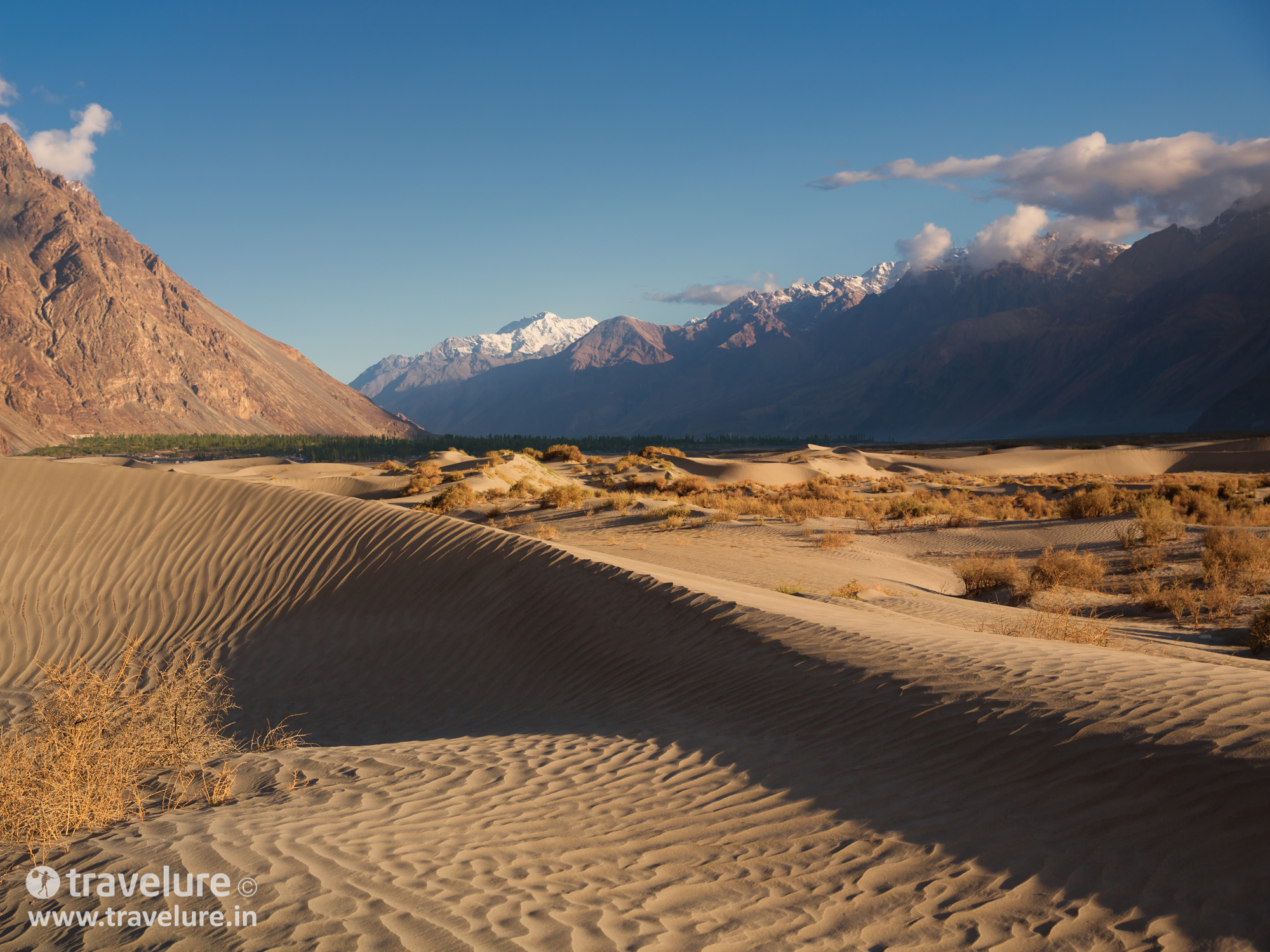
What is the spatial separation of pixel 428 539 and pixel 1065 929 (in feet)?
29.8

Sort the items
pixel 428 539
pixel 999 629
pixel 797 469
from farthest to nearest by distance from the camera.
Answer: pixel 797 469, pixel 428 539, pixel 999 629

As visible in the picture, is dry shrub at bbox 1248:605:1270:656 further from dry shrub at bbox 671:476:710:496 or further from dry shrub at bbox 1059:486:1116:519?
dry shrub at bbox 671:476:710:496

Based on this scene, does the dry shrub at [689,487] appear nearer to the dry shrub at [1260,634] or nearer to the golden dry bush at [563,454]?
the golden dry bush at [563,454]

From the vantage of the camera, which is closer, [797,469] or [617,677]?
[617,677]

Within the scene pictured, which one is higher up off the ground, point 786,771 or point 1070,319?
point 1070,319

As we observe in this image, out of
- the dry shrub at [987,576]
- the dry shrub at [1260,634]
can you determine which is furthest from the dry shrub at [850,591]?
the dry shrub at [1260,634]

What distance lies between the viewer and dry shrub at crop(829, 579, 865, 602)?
1052 cm

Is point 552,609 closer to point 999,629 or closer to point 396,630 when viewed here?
point 396,630

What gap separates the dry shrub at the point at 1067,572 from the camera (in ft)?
38.7

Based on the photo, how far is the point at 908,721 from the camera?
16.0 feet

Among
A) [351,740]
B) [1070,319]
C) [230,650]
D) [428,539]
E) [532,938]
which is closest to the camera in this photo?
[532,938]

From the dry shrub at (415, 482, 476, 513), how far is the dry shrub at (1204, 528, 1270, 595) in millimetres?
15830

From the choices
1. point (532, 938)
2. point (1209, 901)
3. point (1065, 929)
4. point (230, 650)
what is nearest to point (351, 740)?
point (230, 650)

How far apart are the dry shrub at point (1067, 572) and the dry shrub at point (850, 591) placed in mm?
2819
